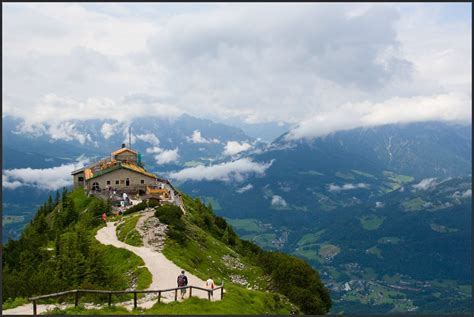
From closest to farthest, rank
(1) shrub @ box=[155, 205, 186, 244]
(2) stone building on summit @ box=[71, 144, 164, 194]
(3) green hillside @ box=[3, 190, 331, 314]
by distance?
(3) green hillside @ box=[3, 190, 331, 314]
(1) shrub @ box=[155, 205, 186, 244]
(2) stone building on summit @ box=[71, 144, 164, 194]

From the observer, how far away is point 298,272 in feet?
201

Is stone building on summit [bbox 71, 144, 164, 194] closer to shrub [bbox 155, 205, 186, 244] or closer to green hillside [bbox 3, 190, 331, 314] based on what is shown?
green hillside [bbox 3, 190, 331, 314]

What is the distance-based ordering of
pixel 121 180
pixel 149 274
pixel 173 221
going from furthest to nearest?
pixel 121 180 → pixel 173 221 → pixel 149 274

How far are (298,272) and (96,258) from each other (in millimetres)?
28101

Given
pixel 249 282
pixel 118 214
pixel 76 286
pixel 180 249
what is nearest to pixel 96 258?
pixel 76 286

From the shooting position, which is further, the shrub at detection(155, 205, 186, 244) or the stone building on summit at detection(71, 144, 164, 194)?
the stone building on summit at detection(71, 144, 164, 194)

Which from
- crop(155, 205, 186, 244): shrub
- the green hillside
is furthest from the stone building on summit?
crop(155, 205, 186, 244): shrub

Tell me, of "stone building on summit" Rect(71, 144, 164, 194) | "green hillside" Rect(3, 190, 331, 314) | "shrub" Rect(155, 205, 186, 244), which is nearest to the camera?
"green hillside" Rect(3, 190, 331, 314)

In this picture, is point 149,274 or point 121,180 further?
point 121,180

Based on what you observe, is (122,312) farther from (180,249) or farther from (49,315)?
(180,249)

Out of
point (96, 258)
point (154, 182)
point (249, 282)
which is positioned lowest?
point (249, 282)

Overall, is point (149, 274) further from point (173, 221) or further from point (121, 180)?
point (121, 180)

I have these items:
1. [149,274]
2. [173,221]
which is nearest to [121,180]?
[173,221]

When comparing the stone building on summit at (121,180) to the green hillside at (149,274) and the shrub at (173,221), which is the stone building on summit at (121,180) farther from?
the shrub at (173,221)
